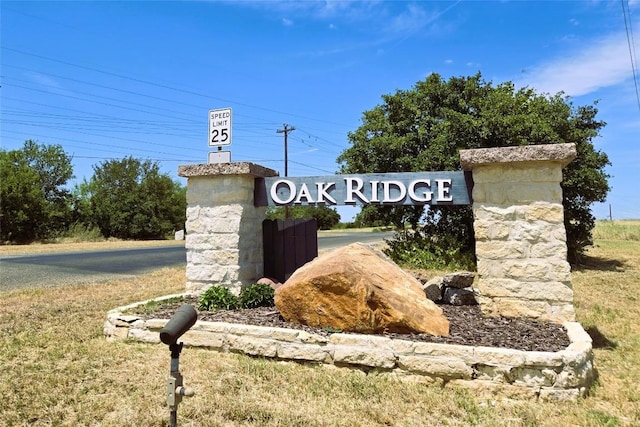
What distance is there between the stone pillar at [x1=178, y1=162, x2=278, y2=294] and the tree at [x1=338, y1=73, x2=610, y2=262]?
692cm

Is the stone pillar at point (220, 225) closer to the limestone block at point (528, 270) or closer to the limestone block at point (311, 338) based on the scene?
the limestone block at point (311, 338)

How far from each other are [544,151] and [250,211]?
4.17 metres

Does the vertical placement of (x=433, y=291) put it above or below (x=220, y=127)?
below

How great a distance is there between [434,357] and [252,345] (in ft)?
6.23

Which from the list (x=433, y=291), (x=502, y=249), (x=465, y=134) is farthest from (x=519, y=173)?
(x=465, y=134)

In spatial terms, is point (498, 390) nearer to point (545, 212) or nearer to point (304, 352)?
point (304, 352)

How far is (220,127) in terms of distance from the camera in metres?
6.71

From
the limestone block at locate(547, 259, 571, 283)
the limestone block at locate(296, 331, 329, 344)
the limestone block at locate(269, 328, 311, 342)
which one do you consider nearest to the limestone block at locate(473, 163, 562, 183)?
the limestone block at locate(547, 259, 571, 283)

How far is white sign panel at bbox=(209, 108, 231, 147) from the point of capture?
668 centimetres

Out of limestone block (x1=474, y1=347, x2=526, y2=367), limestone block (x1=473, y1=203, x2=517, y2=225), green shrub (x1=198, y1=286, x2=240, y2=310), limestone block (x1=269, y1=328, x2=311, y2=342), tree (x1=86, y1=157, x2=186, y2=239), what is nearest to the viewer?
limestone block (x1=474, y1=347, x2=526, y2=367)

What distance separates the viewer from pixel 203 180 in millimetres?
6680

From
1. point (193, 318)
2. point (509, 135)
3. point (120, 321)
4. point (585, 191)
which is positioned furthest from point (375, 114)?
point (193, 318)

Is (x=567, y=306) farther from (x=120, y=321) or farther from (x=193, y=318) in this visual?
(x=120, y=321)

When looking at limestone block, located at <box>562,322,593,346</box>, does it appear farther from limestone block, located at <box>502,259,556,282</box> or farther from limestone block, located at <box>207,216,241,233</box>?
limestone block, located at <box>207,216,241,233</box>
